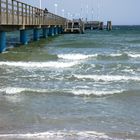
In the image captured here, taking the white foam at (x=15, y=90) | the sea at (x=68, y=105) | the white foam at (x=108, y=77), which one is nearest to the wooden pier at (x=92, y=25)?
the sea at (x=68, y=105)

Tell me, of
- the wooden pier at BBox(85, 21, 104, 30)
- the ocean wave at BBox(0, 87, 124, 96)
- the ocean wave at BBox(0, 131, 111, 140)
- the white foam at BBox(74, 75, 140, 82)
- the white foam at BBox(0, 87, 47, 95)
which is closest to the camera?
the ocean wave at BBox(0, 131, 111, 140)

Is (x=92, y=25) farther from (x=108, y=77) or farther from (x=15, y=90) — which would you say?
(x=15, y=90)

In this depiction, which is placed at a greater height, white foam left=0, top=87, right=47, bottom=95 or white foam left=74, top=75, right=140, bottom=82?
white foam left=0, top=87, right=47, bottom=95

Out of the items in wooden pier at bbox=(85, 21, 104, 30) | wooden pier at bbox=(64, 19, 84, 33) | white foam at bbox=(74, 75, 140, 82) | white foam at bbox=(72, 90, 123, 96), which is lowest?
wooden pier at bbox=(85, 21, 104, 30)

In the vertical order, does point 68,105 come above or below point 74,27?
above

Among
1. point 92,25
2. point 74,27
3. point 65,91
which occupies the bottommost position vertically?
point 92,25

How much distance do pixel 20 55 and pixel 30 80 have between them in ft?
37.0

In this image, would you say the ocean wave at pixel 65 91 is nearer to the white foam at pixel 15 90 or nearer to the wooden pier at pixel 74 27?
the white foam at pixel 15 90

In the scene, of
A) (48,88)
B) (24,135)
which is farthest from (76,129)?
(48,88)

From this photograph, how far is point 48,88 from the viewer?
14.1 meters

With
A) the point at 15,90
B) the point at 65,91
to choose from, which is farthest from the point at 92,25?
the point at 15,90

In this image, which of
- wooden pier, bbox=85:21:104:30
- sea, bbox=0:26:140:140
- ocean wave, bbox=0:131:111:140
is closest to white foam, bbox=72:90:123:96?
sea, bbox=0:26:140:140

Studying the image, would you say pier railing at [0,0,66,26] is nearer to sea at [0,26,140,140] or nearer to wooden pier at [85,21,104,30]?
sea at [0,26,140,140]

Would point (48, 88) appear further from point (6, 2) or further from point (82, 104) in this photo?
point (6, 2)
